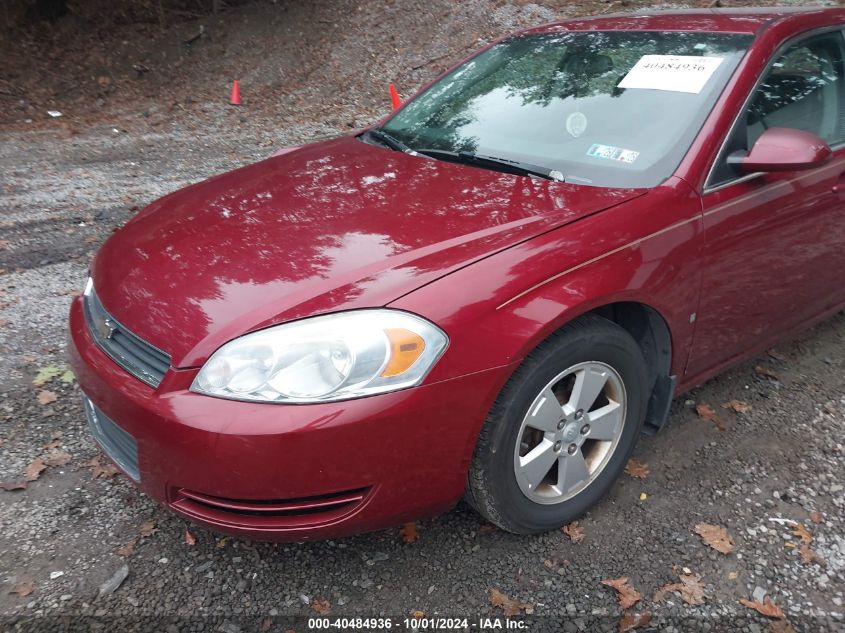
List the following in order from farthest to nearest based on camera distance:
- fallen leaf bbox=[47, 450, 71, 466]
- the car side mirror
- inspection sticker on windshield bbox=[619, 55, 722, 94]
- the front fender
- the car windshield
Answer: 1. fallen leaf bbox=[47, 450, 71, 466]
2. inspection sticker on windshield bbox=[619, 55, 722, 94]
3. the car windshield
4. the car side mirror
5. the front fender

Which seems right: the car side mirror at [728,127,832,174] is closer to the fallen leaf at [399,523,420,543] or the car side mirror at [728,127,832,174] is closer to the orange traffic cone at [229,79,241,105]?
the fallen leaf at [399,523,420,543]

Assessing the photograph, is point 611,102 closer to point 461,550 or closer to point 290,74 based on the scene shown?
point 461,550

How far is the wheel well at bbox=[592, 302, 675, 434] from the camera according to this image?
8.06ft

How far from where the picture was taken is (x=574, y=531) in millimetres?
2494

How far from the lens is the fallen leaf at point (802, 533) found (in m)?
2.44

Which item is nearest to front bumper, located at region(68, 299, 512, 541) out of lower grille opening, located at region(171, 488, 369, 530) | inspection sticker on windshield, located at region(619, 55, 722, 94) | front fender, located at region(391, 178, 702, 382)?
lower grille opening, located at region(171, 488, 369, 530)

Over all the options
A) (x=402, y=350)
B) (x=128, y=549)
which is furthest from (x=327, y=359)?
(x=128, y=549)

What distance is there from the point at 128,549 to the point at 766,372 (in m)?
3.01

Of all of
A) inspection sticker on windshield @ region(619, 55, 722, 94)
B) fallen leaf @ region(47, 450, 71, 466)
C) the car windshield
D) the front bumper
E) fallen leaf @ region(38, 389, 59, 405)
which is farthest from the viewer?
fallen leaf @ region(38, 389, 59, 405)

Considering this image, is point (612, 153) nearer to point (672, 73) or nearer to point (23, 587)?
point (672, 73)

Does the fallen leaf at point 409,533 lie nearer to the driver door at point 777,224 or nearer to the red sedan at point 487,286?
the red sedan at point 487,286

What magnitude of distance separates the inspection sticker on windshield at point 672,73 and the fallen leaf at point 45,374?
2997 millimetres

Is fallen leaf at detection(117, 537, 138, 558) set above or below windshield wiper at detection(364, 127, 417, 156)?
below

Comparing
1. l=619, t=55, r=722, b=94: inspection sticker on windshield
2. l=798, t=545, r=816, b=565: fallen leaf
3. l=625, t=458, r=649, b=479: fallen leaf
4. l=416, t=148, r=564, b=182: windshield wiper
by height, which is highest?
l=619, t=55, r=722, b=94: inspection sticker on windshield
